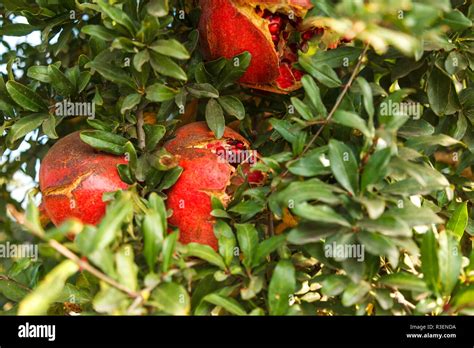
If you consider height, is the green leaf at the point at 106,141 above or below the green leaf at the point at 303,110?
below

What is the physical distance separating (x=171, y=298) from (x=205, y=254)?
0.55 feet

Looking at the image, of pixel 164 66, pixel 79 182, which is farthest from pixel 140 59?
pixel 79 182

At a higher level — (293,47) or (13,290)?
(293,47)

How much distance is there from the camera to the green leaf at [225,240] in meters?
1.16

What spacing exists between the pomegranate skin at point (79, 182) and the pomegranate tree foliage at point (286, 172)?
0.13 ft

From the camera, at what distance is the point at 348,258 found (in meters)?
1.08

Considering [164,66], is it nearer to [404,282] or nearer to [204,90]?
[204,90]

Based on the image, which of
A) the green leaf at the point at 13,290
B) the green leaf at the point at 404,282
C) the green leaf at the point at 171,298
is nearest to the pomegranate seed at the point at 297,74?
the green leaf at the point at 404,282

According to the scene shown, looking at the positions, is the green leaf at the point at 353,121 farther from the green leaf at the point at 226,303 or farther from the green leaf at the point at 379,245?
the green leaf at the point at 226,303

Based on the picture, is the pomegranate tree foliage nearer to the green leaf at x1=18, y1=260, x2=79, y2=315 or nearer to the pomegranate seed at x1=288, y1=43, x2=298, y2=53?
the green leaf at x1=18, y1=260, x2=79, y2=315

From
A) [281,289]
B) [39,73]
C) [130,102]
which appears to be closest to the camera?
[281,289]

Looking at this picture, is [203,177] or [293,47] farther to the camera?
[293,47]

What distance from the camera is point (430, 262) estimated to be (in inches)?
43.1
